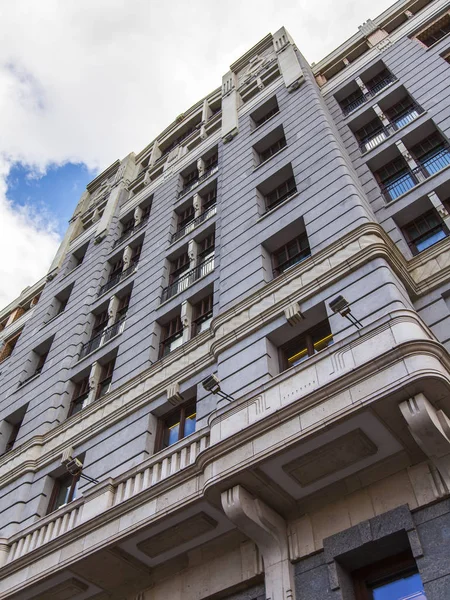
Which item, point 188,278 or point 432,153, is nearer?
point 432,153

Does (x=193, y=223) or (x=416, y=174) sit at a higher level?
(x=193, y=223)

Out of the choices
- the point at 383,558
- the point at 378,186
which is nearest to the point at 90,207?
the point at 378,186

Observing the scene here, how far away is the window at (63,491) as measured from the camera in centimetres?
2086

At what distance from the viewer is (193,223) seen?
98.5 ft

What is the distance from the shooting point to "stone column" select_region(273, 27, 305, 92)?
32219 millimetres

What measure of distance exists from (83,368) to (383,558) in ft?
56.6

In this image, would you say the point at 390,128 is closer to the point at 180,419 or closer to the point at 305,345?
the point at 305,345

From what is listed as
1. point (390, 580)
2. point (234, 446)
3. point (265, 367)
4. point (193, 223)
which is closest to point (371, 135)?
point (193, 223)

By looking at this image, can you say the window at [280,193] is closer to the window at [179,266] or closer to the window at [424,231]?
the window at [179,266]

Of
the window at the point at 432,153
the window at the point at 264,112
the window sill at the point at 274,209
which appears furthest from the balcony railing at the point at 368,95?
the window sill at the point at 274,209

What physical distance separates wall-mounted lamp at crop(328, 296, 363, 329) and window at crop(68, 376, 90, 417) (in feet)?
45.5

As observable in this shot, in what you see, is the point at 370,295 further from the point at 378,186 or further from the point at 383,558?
the point at 378,186

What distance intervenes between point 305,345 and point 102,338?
42.3 ft

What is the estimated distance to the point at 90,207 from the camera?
45.2 meters
